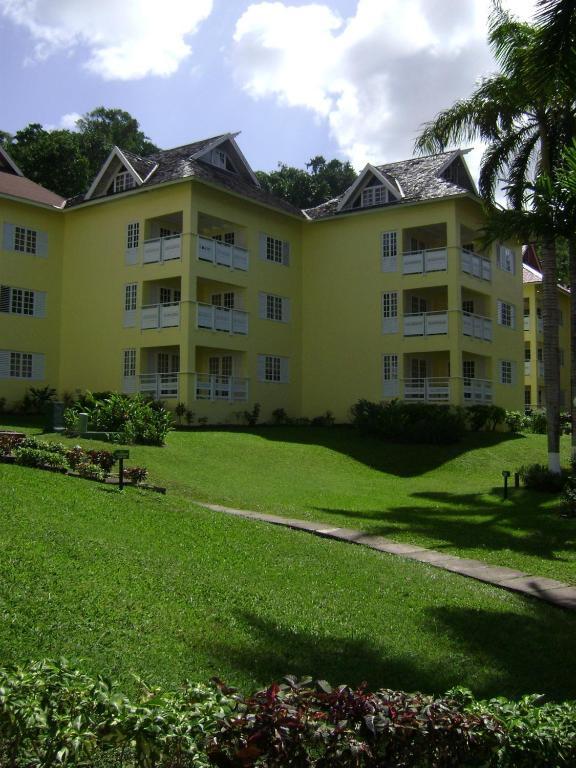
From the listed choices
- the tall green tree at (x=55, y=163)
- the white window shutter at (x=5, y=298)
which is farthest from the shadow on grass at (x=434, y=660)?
the tall green tree at (x=55, y=163)

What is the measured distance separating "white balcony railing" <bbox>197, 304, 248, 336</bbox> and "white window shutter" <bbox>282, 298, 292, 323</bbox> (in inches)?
105

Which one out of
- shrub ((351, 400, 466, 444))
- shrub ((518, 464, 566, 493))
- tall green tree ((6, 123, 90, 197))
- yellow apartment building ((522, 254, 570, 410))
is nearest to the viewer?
shrub ((518, 464, 566, 493))

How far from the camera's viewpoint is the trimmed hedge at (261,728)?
383cm

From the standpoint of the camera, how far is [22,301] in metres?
31.7

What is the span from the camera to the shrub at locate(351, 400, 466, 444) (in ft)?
90.0

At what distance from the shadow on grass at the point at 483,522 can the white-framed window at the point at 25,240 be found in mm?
20519

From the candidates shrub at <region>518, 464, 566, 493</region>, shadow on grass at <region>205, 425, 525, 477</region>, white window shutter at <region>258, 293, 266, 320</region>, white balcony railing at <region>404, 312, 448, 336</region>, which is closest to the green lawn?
shrub at <region>518, 464, 566, 493</region>

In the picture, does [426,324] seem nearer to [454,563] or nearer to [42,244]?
[42,244]

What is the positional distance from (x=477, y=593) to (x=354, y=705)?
5123 mm

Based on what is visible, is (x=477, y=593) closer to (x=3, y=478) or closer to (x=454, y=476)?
(x=3, y=478)

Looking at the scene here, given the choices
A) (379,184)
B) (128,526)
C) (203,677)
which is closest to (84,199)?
(379,184)

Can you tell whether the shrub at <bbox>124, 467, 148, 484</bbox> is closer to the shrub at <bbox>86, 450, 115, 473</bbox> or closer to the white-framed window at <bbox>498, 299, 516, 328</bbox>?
the shrub at <bbox>86, 450, 115, 473</bbox>

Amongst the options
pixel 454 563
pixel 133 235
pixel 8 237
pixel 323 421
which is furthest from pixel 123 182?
pixel 454 563

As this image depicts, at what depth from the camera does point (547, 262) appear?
73.2 ft
